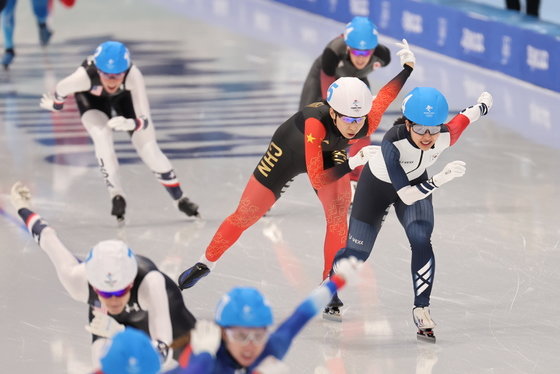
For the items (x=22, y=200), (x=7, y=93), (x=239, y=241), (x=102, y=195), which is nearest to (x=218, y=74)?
(x=7, y=93)

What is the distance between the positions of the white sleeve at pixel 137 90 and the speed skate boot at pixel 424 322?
2.80 metres

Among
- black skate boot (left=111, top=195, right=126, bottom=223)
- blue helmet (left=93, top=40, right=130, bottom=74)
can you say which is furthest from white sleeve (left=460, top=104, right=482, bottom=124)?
black skate boot (left=111, top=195, right=126, bottom=223)

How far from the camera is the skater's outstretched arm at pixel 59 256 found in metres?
5.70

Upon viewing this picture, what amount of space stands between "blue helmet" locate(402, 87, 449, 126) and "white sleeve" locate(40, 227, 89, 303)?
198 centimetres

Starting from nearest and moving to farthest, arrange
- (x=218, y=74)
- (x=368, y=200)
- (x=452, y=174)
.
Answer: (x=452, y=174)
(x=368, y=200)
(x=218, y=74)

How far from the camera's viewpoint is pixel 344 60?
9648mm

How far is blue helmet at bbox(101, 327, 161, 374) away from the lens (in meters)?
4.50

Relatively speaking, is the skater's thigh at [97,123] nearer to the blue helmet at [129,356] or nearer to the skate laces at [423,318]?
the skate laces at [423,318]

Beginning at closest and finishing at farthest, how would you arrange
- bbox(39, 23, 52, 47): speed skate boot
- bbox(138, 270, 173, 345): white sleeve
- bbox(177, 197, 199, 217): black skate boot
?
bbox(138, 270, 173, 345): white sleeve → bbox(177, 197, 199, 217): black skate boot → bbox(39, 23, 52, 47): speed skate boot

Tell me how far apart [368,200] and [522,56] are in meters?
6.95

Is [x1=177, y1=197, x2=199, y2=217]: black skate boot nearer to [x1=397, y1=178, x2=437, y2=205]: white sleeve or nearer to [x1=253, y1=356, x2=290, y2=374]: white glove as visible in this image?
[x1=397, y1=178, x2=437, y2=205]: white sleeve

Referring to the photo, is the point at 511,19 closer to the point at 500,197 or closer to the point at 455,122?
the point at 500,197

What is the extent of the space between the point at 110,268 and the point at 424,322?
230cm

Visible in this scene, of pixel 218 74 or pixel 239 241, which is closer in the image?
pixel 239 241
